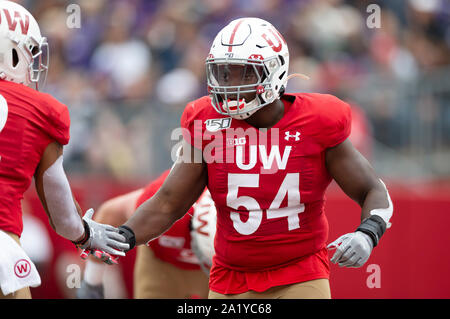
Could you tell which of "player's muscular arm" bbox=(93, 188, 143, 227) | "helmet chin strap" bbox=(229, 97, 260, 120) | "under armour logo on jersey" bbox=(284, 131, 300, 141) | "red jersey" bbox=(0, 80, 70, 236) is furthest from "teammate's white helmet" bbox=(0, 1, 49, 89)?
"player's muscular arm" bbox=(93, 188, 143, 227)

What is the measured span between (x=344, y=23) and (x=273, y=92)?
17.0ft

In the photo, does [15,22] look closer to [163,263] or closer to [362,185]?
[362,185]

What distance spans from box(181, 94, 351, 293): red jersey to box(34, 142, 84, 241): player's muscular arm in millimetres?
631

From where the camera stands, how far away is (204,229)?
4.58 m

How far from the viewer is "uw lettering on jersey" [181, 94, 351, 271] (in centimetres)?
340

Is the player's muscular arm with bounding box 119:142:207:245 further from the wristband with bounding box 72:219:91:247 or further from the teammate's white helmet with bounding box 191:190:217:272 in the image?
the teammate's white helmet with bounding box 191:190:217:272

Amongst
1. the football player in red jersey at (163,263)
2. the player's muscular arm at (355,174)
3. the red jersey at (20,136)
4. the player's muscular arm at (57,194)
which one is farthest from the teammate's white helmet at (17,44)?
the football player in red jersey at (163,263)

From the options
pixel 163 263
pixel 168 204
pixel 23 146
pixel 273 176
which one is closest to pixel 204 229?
pixel 163 263

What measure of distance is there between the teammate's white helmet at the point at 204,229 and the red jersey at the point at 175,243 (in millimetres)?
64

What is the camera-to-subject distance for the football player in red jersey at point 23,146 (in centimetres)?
296

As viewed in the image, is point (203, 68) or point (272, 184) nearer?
point (272, 184)

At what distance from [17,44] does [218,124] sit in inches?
37.7

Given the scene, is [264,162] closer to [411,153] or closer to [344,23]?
[411,153]
